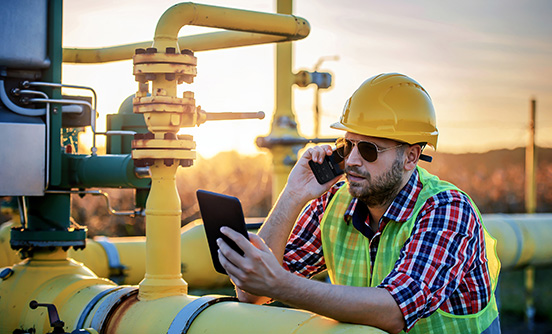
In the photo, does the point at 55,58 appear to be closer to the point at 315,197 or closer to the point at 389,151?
the point at 315,197

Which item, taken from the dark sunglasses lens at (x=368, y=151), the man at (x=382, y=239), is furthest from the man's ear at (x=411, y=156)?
the dark sunglasses lens at (x=368, y=151)

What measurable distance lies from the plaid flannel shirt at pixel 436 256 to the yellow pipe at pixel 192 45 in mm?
994

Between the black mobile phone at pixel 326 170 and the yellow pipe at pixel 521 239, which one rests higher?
the black mobile phone at pixel 326 170

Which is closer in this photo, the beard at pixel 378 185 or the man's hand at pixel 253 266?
the man's hand at pixel 253 266

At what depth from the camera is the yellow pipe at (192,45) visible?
349 cm

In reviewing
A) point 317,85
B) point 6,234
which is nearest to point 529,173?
point 317,85

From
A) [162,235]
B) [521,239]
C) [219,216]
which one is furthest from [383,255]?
[521,239]

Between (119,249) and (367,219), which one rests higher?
(367,219)

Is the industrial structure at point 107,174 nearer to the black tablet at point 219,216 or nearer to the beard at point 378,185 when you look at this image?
the black tablet at point 219,216

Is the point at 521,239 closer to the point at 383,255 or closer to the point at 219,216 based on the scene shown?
the point at 383,255

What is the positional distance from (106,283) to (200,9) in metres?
1.30

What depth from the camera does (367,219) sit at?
102 inches

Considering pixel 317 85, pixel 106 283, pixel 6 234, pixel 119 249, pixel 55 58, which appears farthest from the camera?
pixel 317 85

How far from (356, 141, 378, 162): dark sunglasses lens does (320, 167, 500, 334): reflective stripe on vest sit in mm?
200
